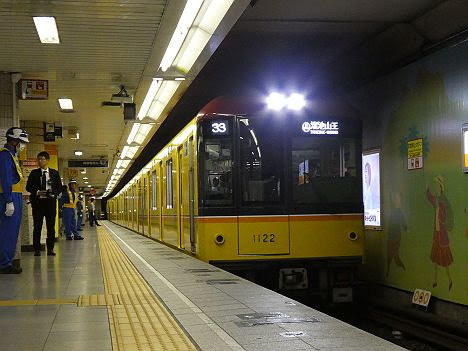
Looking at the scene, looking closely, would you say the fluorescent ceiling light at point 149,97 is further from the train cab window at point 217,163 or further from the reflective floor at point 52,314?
the reflective floor at point 52,314

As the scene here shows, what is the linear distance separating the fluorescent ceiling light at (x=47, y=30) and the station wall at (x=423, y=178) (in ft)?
17.1

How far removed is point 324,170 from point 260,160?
34.7 inches

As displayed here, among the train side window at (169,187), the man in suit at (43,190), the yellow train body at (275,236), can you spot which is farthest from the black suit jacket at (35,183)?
the yellow train body at (275,236)

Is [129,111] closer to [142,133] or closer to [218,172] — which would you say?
[218,172]

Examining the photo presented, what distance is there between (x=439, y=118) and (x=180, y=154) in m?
4.29

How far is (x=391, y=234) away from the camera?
10.5m

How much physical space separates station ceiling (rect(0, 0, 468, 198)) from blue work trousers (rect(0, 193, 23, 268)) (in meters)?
1.99

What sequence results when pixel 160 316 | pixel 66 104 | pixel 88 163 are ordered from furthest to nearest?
pixel 88 163, pixel 66 104, pixel 160 316

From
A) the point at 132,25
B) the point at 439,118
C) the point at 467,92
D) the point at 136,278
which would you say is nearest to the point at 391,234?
the point at 439,118

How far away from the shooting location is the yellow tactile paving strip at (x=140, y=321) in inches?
164

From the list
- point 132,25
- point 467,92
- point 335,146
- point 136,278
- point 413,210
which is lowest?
point 136,278

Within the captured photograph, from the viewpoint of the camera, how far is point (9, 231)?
26.9 ft

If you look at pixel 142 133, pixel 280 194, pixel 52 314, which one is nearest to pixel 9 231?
pixel 52 314

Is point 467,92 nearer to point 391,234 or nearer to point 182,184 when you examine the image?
point 391,234
